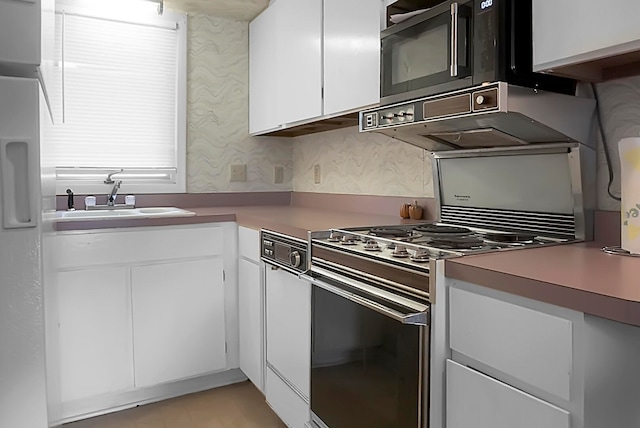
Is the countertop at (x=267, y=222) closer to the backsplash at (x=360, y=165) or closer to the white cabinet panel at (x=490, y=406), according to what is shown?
the backsplash at (x=360, y=165)

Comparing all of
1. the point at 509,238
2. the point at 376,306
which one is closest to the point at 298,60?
the point at 509,238

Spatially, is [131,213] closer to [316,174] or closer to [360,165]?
[316,174]

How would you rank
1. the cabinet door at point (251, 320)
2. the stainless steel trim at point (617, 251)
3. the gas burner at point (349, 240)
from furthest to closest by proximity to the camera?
the cabinet door at point (251, 320) → the gas burner at point (349, 240) → the stainless steel trim at point (617, 251)

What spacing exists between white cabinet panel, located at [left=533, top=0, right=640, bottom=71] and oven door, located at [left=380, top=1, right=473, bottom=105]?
19 centimetres

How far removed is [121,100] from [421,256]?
2.28m

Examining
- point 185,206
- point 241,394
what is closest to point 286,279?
point 241,394

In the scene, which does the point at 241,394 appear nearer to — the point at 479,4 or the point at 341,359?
the point at 341,359

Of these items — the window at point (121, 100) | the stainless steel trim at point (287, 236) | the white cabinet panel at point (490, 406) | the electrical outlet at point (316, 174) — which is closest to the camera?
the white cabinet panel at point (490, 406)

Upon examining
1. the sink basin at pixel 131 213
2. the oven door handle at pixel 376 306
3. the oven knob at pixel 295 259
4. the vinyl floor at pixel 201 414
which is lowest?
the vinyl floor at pixel 201 414

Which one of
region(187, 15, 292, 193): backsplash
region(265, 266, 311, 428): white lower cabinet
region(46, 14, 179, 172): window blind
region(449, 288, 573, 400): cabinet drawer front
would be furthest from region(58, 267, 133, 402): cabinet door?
region(449, 288, 573, 400): cabinet drawer front

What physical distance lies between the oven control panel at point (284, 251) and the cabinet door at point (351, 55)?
63 centimetres

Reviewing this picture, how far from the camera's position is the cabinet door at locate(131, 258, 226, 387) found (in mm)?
2277

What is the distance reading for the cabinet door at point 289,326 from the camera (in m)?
1.79

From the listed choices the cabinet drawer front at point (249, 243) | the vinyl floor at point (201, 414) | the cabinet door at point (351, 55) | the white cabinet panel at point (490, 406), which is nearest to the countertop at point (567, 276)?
the white cabinet panel at point (490, 406)
